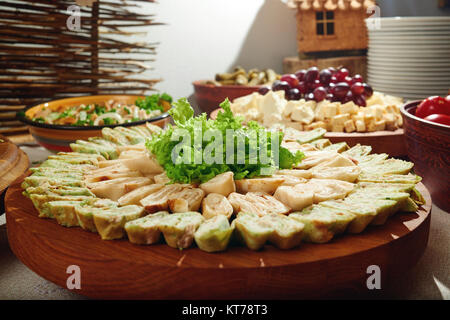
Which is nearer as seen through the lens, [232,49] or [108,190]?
[108,190]

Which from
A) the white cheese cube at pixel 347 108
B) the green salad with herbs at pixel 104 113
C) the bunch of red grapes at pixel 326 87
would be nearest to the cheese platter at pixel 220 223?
the white cheese cube at pixel 347 108

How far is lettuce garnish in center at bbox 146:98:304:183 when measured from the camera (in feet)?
5.15

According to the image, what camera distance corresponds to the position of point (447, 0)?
4078 mm

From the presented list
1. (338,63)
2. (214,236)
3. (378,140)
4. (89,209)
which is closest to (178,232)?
(214,236)

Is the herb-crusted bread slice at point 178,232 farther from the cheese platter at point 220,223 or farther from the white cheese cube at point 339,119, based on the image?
the white cheese cube at point 339,119

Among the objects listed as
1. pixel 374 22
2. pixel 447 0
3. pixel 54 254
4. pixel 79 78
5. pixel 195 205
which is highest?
pixel 447 0

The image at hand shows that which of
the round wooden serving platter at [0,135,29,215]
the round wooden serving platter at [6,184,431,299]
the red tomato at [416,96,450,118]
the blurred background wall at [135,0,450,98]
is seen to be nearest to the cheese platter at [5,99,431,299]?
the round wooden serving platter at [6,184,431,299]

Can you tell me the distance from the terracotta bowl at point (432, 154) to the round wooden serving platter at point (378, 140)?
33 centimetres

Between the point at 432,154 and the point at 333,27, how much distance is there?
2491mm

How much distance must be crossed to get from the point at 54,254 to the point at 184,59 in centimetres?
342

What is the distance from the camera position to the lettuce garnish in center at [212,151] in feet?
5.15

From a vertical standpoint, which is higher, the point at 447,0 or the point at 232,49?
the point at 447,0
